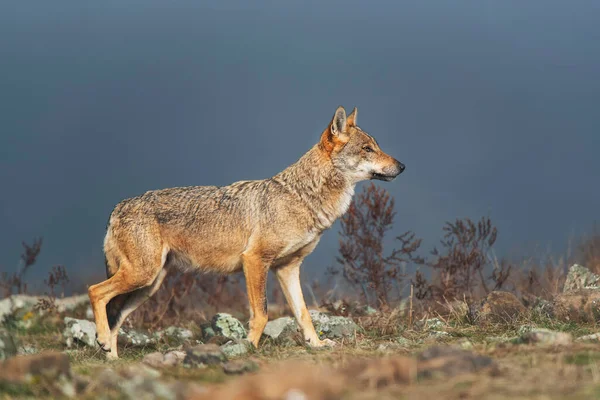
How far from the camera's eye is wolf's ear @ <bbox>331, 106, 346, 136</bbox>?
967 cm

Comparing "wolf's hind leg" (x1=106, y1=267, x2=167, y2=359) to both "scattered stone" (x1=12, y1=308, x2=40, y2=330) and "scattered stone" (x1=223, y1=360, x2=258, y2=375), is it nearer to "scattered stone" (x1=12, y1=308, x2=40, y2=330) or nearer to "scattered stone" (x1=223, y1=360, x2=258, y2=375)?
"scattered stone" (x1=223, y1=360, x2=258, y2=375)

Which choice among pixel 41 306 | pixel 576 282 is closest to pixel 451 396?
pixel 576 282

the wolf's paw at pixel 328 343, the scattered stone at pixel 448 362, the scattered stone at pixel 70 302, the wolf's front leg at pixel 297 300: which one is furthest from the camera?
the scattered stone at pixel 70 302

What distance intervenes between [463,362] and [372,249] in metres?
7.69

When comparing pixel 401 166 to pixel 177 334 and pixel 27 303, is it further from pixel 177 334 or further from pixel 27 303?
pixel 27 303

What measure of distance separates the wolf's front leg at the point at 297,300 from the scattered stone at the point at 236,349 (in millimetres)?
964

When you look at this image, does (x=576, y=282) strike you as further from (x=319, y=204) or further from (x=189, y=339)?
(x=189, y=339)

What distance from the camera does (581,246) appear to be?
1555 cm

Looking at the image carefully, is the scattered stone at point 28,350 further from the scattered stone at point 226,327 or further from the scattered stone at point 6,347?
the scattered stone at point 6,347

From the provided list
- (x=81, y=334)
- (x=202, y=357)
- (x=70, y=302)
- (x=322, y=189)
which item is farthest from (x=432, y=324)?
(x=70, y=302)

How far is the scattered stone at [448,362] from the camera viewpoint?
17.7ft

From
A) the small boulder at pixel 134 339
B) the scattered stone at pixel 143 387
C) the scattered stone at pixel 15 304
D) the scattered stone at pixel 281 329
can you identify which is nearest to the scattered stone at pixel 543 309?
the scattered stone at pixel 281 329

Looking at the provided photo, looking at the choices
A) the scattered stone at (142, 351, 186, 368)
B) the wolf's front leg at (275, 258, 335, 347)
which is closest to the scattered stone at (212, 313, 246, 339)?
the wolf's front leg at (275, 258, 335, 347)

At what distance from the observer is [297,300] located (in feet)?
32.6
